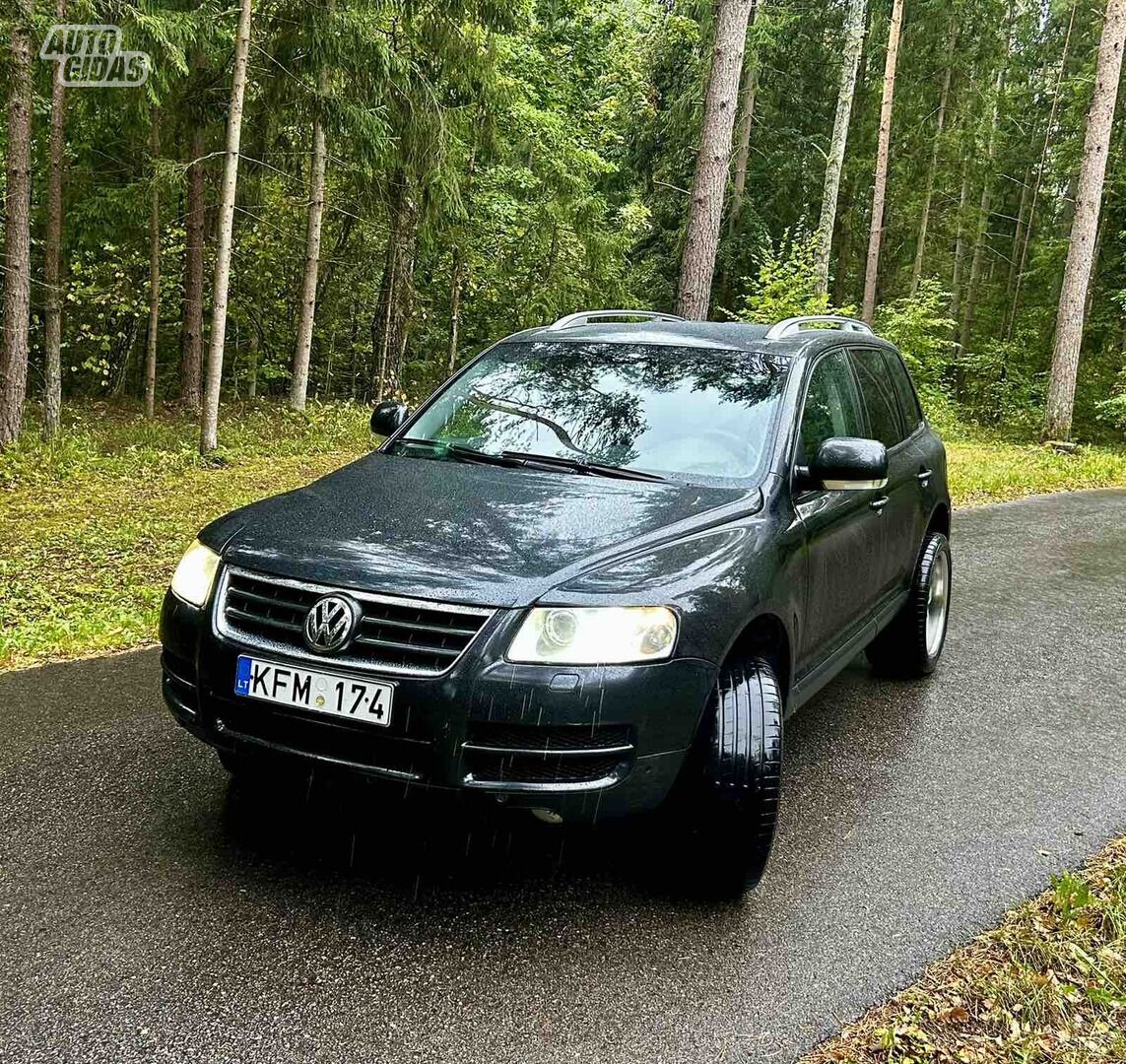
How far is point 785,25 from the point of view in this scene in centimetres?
2822

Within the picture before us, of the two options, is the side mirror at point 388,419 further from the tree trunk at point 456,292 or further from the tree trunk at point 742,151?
the tree trunk at point 742,151

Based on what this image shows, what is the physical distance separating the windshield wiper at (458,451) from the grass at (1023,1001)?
2.24 m

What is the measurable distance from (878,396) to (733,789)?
2804mm

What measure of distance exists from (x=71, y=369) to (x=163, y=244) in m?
3.53

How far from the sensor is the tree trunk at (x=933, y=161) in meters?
29.0

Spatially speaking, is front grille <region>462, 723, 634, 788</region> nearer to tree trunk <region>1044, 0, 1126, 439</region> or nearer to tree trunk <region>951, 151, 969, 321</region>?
tree trunk <region>1044, 0, 1126, 439</region>

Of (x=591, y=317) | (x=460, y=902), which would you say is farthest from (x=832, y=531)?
(x=460, y=902)

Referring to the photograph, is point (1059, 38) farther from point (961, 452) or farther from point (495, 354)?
point (495, 354)

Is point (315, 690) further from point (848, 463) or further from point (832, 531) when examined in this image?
point (832, 531)

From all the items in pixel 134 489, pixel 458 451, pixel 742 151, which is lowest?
pixel 134 489

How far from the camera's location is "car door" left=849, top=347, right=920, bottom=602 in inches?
182

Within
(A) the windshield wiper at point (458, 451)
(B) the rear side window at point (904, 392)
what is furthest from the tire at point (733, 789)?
(B) the rear side window at point (904, 392)

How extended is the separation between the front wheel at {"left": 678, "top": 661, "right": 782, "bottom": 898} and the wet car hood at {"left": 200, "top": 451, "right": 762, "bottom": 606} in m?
0.57

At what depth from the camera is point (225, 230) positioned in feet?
40.3
